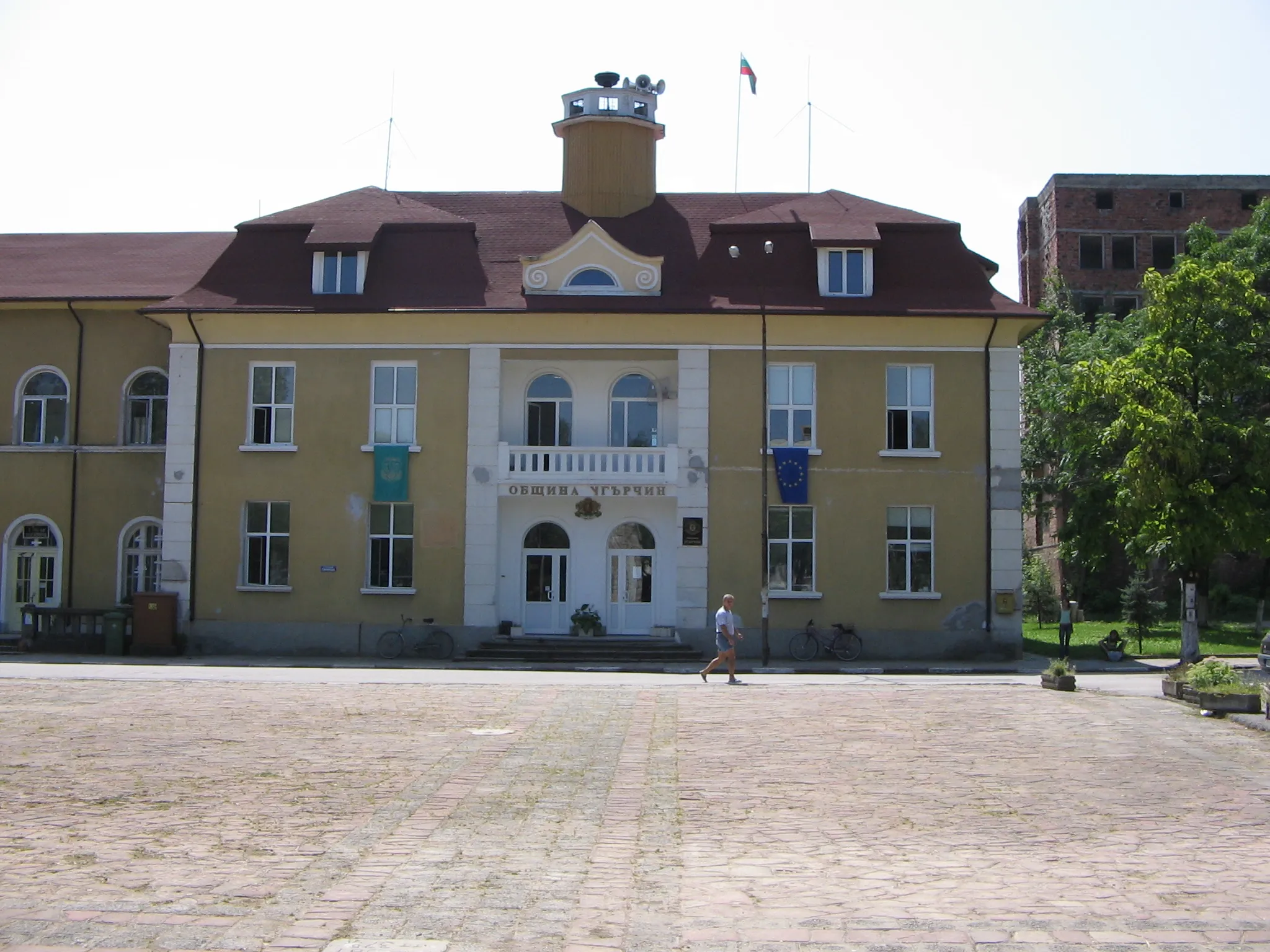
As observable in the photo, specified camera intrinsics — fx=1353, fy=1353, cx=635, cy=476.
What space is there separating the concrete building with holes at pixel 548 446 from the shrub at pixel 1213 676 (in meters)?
11.9

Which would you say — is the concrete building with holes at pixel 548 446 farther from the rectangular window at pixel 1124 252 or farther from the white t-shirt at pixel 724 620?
the rectangular window at pixel 1124 252

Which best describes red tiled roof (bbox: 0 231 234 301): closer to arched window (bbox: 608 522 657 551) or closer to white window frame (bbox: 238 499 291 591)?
white window frame (bbox: 238 499 291 591)

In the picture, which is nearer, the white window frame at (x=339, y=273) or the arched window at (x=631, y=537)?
the arched window at (x=631, y=537)

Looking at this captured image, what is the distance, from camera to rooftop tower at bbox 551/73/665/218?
36.7m

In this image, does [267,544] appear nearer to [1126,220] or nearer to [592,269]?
[592,269]

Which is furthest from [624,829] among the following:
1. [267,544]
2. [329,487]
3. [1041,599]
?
[1041,599]

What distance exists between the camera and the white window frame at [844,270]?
32719 millimetres

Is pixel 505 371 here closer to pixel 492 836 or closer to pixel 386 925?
pixel 492 836

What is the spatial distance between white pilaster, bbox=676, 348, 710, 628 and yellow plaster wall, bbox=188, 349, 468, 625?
17.0 ft

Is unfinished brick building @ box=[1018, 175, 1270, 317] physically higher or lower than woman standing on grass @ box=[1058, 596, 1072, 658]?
higher

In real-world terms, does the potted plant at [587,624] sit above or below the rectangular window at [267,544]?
below

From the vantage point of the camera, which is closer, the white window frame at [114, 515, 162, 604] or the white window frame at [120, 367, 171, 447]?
the white window frame at [114, 515, 162, 604]

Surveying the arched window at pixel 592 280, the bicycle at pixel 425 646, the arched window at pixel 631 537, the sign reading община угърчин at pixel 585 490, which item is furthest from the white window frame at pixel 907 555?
the bicycle at pixel 425 646

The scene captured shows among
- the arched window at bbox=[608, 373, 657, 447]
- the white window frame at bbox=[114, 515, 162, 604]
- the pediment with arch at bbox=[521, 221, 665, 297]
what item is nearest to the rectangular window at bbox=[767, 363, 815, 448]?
the arched window at bbox=[608, 373, 657, 447]
